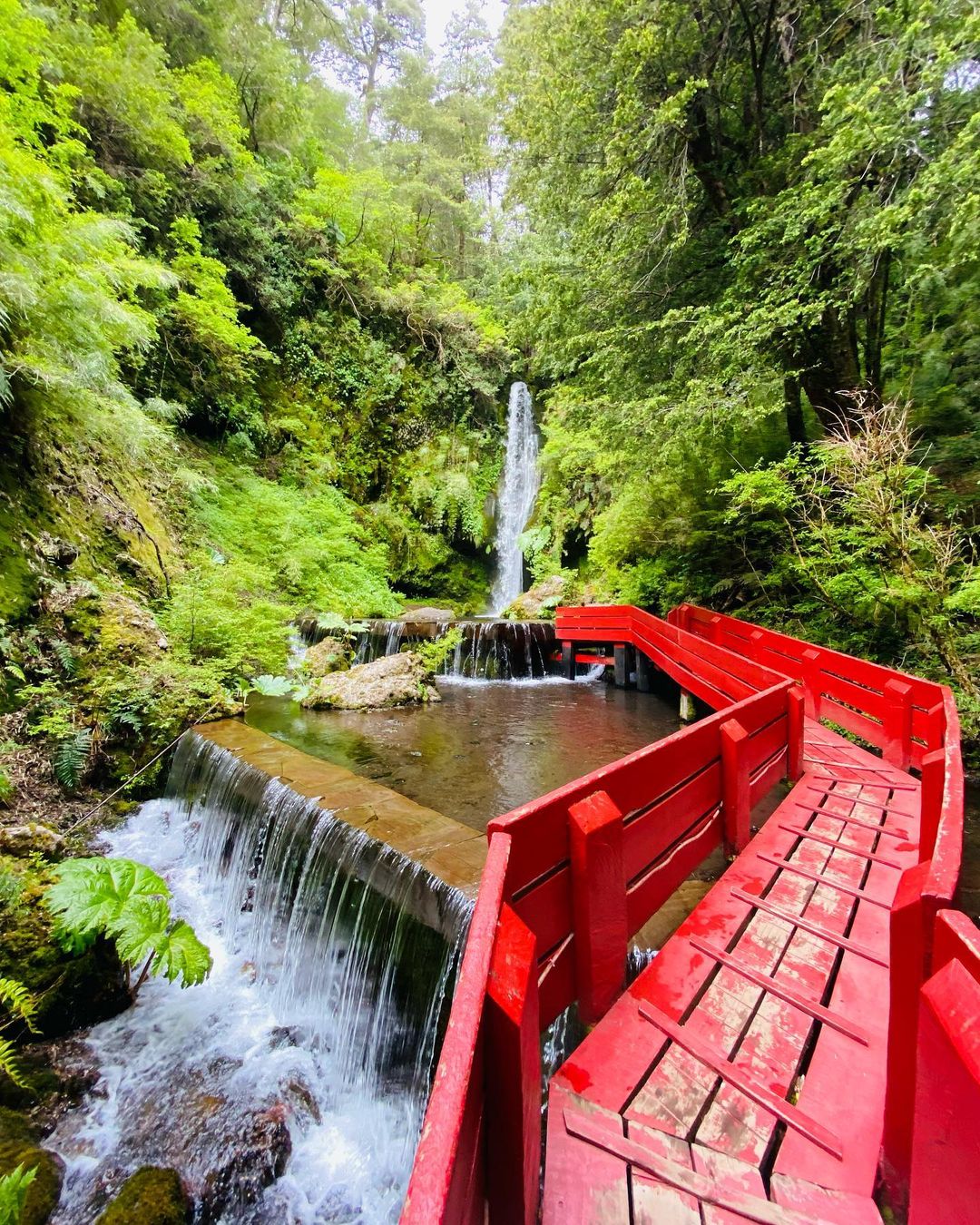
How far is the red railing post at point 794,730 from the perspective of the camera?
411cm

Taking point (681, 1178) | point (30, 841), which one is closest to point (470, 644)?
point (30, 841)

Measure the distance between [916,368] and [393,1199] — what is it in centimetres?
1219

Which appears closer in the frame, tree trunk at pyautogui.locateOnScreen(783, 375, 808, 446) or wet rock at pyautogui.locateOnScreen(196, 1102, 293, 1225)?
wet rock at pyautogui.locateOnScreen(196, 1102, 293, 1225)

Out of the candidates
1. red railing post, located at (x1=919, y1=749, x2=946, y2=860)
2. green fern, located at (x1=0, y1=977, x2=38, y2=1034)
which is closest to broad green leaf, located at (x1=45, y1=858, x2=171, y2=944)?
green fern, located at (x1=0, y1=977, x2=38, y2=1034)

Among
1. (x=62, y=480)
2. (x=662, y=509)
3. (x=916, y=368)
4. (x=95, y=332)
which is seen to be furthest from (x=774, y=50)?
(x=62, y=480)

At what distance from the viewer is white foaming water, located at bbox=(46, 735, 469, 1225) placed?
299cm

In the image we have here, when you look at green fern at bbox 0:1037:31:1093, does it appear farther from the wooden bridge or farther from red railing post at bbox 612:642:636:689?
red railing post at bbox 612:642:636:689

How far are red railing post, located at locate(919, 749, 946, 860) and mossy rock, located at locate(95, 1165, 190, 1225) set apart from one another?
13.2 ft

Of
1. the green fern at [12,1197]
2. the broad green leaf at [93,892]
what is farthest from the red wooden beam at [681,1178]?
the broad green leaf at [93,892]

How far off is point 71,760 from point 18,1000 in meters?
3.03

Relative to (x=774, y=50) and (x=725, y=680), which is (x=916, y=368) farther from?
(x=725, y=680)

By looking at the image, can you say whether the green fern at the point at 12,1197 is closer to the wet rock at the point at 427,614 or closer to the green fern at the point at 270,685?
the green fern at the point at 270,685

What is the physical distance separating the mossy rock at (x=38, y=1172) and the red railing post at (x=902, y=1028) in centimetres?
375

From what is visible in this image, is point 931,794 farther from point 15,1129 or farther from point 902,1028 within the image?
point 15,1129
